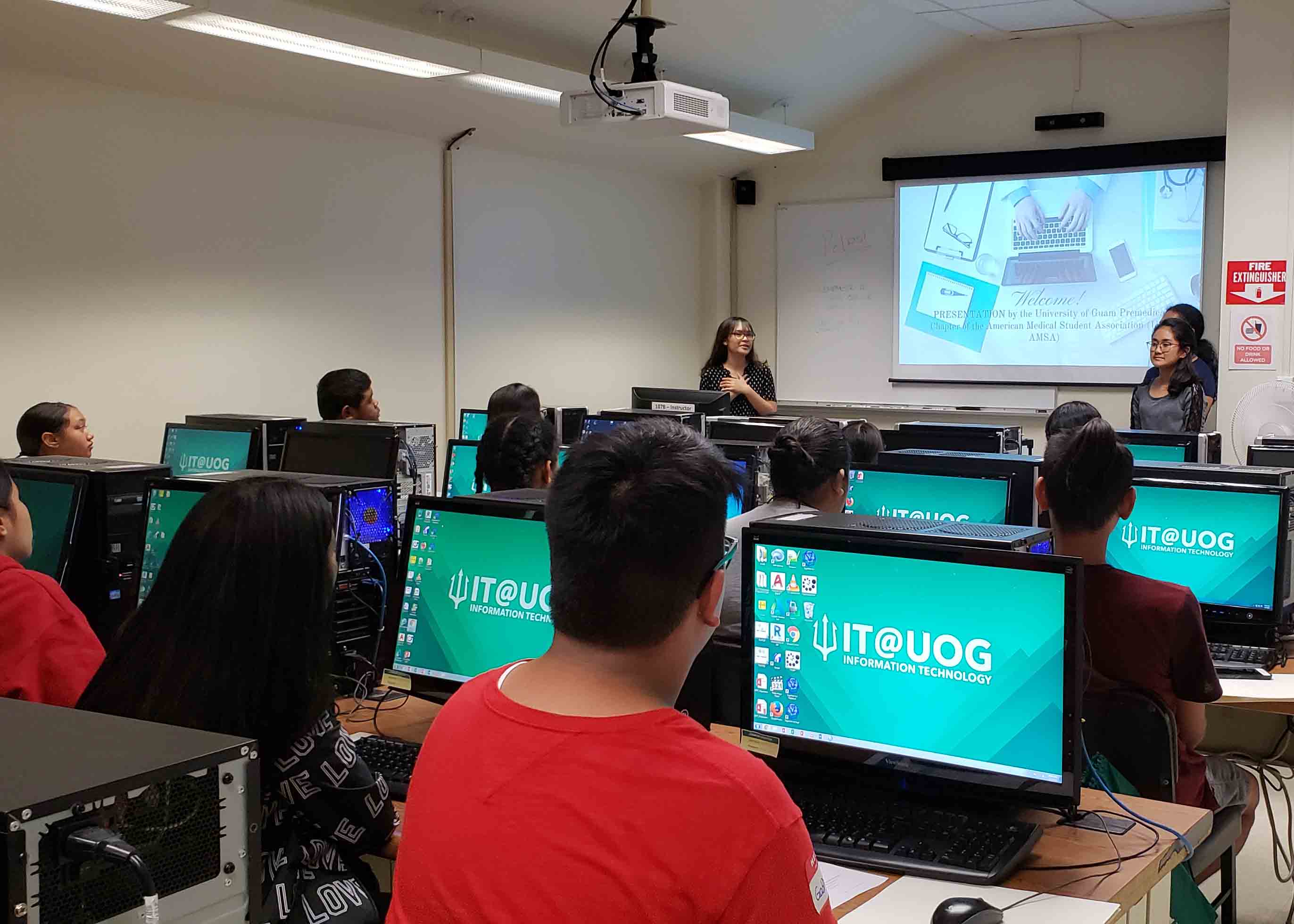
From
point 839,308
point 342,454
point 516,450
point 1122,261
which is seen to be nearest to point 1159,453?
point 516,450

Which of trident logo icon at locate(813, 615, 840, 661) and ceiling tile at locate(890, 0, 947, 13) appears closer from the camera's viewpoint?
trident logo icon at locate(813, 615, 840, 661)

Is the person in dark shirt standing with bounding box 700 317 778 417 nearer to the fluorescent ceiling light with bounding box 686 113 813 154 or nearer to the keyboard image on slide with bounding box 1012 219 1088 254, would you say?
the fluorescent ceiling light with bounding box 686 113 813 154

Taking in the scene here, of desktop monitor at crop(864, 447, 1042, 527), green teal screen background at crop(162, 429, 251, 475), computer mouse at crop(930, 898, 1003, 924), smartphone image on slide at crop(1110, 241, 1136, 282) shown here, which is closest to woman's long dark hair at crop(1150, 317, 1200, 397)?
smartphone image on slide at crop(1110, 241, 1136, 282)

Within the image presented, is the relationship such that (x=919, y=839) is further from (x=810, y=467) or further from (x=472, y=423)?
(x=472, y=423)

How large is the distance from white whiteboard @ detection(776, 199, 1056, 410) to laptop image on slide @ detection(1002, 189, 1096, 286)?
2.73 feet

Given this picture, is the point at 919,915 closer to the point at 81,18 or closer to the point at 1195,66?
the point at 81,18

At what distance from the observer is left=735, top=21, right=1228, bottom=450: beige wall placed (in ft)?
25.0

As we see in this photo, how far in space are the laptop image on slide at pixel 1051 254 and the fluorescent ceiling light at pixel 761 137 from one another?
1.64 metres

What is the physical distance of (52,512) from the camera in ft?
10.5

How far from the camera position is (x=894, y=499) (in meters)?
3.40

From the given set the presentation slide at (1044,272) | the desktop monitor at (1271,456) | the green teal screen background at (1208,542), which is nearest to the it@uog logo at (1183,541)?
the green teal screen background at (1208,542)

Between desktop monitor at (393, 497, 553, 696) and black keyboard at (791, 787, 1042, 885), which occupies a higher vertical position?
desktop monitor at (393, 497, 553, 696)

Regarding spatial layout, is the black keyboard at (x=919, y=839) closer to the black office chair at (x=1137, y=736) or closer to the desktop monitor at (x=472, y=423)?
the black office chair at (x=1137, y=736)

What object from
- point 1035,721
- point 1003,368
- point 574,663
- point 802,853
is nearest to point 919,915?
point 1035,721
